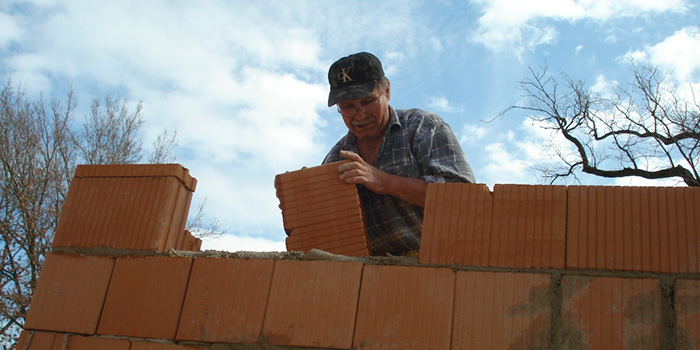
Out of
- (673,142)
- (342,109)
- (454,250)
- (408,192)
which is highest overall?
(673,142)

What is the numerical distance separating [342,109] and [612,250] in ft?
5.85

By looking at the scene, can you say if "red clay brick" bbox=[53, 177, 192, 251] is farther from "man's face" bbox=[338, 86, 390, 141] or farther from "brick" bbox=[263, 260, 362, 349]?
"man's face" bbox=[338, 86, 390, 141]

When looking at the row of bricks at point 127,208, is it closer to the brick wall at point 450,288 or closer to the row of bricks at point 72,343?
the brick wall at point 450,288

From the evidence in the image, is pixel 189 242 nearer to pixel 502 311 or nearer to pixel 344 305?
pixel 344 305

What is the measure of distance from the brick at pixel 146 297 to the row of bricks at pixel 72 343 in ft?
0.12

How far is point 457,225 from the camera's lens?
2322 mm

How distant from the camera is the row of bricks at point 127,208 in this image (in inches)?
105

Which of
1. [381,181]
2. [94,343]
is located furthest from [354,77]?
[94,343]

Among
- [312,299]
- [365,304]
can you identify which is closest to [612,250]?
[365,304]

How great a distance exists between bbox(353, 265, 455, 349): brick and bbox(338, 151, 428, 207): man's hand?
0.77m

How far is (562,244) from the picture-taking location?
2205 mm

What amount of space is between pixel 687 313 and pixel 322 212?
1.58 metres

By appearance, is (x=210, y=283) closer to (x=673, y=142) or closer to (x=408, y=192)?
(x=408, y=192)

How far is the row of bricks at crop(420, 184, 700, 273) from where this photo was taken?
213 cm
